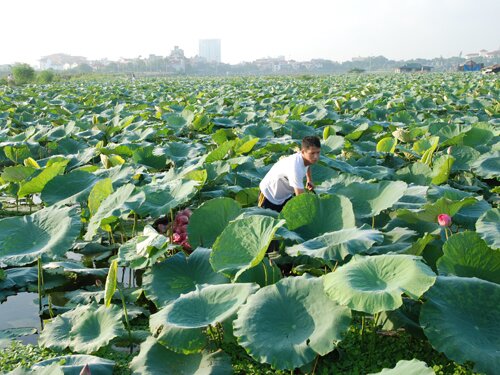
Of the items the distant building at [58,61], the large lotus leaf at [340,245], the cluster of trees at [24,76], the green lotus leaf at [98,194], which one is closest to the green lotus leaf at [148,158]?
the green lotus leaf at [98,194]

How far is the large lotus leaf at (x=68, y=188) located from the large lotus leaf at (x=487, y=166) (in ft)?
9.78

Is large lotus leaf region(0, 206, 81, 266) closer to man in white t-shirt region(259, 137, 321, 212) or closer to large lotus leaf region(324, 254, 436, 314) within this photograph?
man in white t-shirt region(259, 137, 321, 212)

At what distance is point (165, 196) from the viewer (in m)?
3.13

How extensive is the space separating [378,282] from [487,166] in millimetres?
2689

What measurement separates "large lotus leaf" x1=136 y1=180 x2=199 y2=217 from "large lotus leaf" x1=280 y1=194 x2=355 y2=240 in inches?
24.5

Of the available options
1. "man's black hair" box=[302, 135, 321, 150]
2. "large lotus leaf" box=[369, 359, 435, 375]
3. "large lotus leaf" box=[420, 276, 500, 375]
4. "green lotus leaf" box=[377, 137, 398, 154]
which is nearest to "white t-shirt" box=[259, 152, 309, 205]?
"man's black hair" box=[302, 135, 321, 150]

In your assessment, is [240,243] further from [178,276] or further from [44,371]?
[44,371]

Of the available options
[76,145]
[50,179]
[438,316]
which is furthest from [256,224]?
[76,145]

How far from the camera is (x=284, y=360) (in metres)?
1.80

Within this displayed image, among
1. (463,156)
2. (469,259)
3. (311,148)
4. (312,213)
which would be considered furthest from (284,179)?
(463,156)

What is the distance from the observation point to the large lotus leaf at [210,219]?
2945 millimetres

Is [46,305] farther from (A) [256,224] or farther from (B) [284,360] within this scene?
(B) [284,360]

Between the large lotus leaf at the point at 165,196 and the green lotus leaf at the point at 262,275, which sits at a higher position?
the large lotus leaf at the point at 165,196

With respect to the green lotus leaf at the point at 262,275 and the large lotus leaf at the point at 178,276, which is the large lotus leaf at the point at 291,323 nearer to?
the green lotus leaf at the point at 262,275
